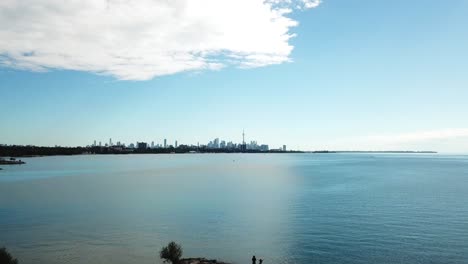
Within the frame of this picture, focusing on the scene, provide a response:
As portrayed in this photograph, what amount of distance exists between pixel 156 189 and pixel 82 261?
88619mm

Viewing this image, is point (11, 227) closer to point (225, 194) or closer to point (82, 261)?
point (82, 261)

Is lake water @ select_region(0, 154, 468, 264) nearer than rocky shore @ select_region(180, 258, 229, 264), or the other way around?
rocky shore @ select_region(180, 258, 229, 264)

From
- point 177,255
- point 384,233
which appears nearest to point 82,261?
point 177,255

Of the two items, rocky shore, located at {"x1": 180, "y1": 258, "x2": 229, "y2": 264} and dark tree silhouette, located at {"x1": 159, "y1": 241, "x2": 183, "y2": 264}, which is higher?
dark tree silhouette, located at {"x1": 159, "y1": 241, "x2": 183, "y2": 264}

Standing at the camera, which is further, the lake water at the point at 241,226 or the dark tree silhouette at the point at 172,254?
the lake water at the point at 241,226

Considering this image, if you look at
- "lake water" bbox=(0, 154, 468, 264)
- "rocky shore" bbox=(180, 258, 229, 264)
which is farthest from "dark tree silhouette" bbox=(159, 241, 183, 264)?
"lake water" bbox=(0, 154, 468, 264)

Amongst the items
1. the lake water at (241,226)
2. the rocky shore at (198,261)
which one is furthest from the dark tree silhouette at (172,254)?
the lake water at (241,226)

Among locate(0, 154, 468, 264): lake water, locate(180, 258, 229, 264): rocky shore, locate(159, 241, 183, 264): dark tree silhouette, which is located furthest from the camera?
locate(0, 154, 468, 264): lake water

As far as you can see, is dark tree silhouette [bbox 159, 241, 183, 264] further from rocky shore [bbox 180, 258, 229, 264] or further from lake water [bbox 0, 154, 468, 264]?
lake water [bbox 0, 154, 468, 264]

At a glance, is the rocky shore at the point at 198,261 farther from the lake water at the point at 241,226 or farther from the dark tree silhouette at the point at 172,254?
the lake water at the point at 241,226

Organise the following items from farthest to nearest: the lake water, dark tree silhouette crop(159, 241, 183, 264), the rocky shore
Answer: the lake water < the rocky shore < dark tree silhouette crop(159, 241, 183, 264)

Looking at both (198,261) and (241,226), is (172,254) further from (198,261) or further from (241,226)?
(241,226)

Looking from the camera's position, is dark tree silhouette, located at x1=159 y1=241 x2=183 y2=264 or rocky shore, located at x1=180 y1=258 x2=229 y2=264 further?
rocky shore, located at x1=180 y1=258 x2=229 y2=264

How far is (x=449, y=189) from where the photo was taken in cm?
13788
